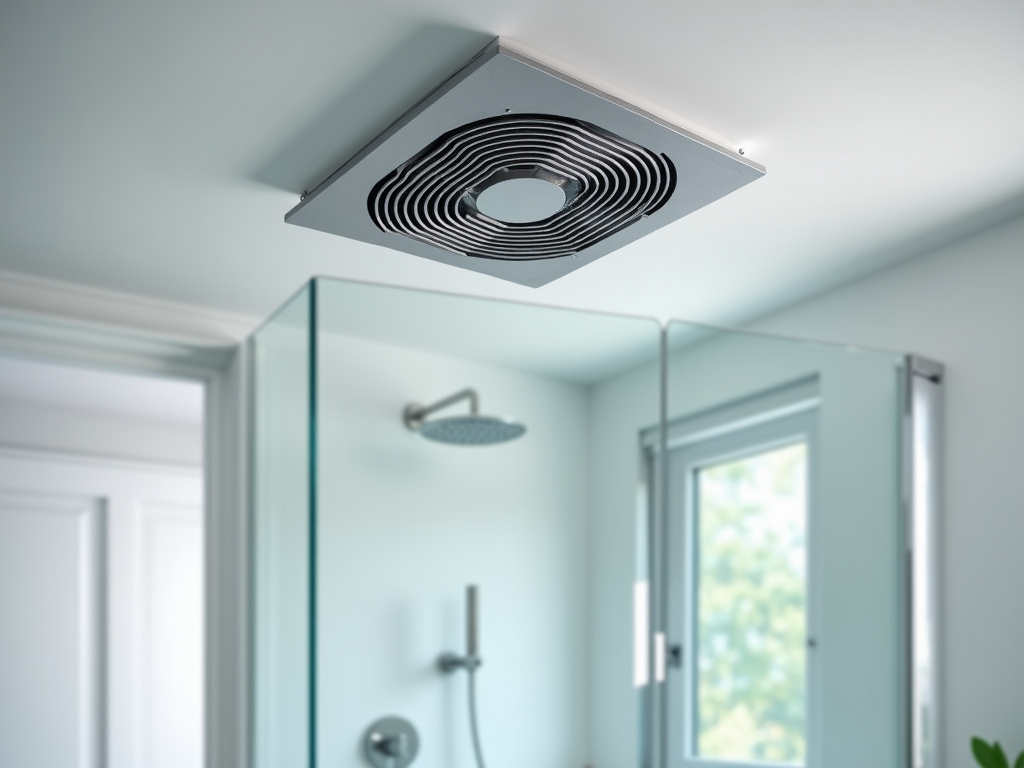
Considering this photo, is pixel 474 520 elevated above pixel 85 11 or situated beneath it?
situated beneath

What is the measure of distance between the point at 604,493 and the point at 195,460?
91.7 inches

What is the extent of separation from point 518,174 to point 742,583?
1001mm

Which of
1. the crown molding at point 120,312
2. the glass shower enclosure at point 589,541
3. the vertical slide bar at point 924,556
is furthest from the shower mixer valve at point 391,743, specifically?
the crown molding at point 120,312

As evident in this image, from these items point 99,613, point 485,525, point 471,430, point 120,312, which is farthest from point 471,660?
point 99,613

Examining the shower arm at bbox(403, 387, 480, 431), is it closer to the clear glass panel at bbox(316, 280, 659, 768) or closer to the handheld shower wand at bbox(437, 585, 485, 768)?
the clear glass panel at bbox(316, 280, 659, 768)

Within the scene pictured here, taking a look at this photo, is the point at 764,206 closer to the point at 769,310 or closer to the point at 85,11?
the point at 769,310

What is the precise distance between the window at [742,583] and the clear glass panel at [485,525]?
102 millimetres

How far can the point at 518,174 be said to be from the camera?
58.2 inches

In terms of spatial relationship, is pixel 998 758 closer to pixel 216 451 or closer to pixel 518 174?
pixel 518 174

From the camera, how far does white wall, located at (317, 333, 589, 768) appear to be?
1795mm

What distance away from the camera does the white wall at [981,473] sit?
1907 mm

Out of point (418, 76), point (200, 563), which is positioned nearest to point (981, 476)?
point (418, 76)

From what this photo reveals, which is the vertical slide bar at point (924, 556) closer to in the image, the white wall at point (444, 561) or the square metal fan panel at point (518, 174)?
the white wall at point (444, 561)

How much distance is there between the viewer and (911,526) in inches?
79.8
